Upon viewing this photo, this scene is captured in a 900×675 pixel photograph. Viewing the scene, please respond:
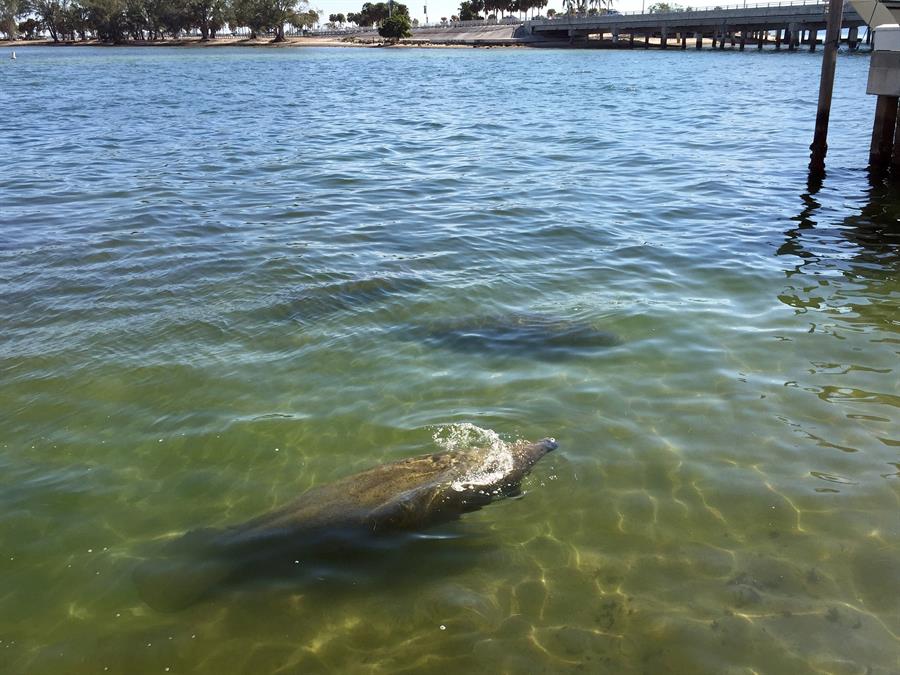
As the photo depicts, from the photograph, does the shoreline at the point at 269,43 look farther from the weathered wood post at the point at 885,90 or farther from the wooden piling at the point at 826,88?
the weathered wood post at the point at 885,90

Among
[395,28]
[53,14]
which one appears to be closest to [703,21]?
[395,28]

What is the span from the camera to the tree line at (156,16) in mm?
151500

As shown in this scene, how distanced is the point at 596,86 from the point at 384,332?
42.5m

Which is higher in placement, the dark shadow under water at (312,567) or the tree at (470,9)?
the tree at (470,9)

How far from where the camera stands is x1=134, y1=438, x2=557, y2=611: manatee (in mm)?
4991

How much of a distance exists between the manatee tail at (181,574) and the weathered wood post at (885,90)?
57.2 ft

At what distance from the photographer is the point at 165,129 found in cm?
2653

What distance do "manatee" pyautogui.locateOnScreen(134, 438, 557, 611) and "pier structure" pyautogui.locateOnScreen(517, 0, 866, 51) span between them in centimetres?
8740

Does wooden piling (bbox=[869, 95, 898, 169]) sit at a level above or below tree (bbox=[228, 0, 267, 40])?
below

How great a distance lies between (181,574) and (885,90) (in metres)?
18.0

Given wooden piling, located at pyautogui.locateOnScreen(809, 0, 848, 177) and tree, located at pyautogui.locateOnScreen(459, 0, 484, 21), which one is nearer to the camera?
wooden piling, located at pyautogui.locateOnScreen(809, 0, 848, 177)

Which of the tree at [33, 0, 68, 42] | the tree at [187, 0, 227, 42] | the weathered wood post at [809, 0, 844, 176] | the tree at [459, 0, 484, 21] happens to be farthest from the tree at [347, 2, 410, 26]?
the weathered wood post at [809, 0, 844, 176]

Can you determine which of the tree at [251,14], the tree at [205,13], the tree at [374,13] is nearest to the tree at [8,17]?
the tree at [205,13]

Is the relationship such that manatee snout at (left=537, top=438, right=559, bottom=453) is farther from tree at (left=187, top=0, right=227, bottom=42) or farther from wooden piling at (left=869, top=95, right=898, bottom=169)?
tree at (left=187, top=0, right=227, bottom=42)
